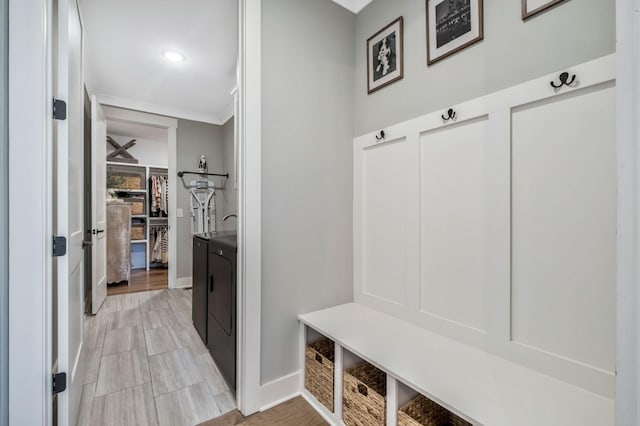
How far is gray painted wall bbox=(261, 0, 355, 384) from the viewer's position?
1.64 metres

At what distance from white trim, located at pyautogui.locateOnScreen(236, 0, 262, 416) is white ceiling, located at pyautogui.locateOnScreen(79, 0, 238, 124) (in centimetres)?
74

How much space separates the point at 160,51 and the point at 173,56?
0.36 ft

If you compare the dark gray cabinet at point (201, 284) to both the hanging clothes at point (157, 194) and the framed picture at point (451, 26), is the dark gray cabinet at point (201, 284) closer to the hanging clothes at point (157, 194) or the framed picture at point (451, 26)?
the framed picture at point (451, 26)

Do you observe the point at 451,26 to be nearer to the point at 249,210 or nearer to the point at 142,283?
the point at 249,210

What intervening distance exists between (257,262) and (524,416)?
126cm

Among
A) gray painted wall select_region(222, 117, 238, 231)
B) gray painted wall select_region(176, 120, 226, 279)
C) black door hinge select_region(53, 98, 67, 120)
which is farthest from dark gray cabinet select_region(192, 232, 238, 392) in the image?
gray painted wall select_region(176, 120, 226, 279)

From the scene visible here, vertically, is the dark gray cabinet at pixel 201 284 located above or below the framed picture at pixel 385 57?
below

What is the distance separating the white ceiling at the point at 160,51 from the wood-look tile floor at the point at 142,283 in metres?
2.47

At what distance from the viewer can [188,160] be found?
4234 millimetres

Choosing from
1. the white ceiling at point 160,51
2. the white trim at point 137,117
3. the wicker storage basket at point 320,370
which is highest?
the white ceiling at point 160,51

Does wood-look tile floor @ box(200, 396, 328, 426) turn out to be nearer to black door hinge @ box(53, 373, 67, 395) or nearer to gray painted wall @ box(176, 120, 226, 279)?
black door hinge @ box(53, 373, 67, 395)

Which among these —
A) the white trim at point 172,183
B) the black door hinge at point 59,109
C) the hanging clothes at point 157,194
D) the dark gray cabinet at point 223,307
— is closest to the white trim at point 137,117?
the white trim at point 172,183

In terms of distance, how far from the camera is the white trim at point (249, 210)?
1.55m

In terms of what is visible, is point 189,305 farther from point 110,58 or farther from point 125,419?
point 110,58
